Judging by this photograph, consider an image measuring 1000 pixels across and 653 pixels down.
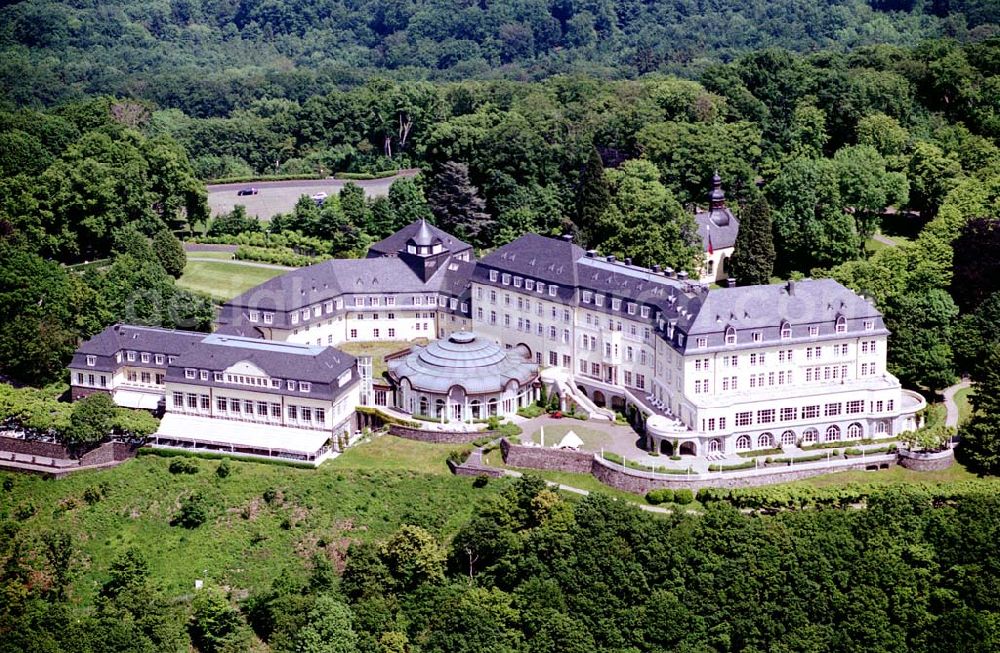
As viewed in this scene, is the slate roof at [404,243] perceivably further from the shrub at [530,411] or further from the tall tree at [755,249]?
the tall tree at [755,249]

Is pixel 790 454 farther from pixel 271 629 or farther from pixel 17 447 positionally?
pixel 17 447

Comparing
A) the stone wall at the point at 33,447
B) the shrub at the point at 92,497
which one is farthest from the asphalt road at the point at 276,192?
the shrub at the point at 92,497

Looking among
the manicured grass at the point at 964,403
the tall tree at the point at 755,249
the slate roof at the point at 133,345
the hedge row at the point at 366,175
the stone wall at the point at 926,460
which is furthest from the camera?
the hedge row at the point at 366,175

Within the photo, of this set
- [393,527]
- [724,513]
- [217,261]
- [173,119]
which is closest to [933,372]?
[724,513]

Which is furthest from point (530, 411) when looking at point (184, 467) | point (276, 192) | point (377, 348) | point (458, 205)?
point (276, 192)

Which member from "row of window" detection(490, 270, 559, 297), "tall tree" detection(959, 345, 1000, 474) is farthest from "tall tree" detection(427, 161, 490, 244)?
"tall tree" detection(959, 345, 1000, 474)
